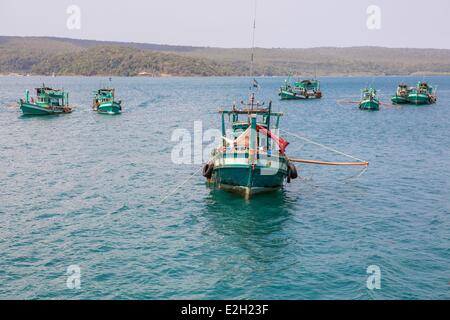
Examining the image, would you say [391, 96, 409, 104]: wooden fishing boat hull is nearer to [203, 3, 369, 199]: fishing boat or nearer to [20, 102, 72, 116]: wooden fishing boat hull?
[20, 102, 72, 116]: wooden fishing boat hull

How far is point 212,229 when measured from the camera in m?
30.1

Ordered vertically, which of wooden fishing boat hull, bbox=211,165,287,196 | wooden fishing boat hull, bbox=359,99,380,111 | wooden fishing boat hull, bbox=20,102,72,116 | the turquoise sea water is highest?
wooden fishing boat hull, bbox=359,99,380,111

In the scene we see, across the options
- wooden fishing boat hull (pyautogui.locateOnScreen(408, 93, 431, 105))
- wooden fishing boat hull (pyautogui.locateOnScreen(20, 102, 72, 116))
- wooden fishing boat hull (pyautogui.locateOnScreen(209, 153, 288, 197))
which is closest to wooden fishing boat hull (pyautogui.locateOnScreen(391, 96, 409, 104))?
wooden fishing boat hull (pyautogui.locateOnScreen(408, 93, 431, 105))

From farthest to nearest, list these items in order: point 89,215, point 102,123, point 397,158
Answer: point 102,123
point 397,158
point 89,215

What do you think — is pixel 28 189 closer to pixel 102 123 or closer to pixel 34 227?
pixel 34 227

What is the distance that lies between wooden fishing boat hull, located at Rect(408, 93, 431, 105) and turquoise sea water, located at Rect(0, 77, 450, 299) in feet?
222

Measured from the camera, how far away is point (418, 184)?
4131 centimetres

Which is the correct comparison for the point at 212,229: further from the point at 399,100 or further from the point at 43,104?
the point at 399,100

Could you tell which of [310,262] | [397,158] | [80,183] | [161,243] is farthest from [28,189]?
[397,158]

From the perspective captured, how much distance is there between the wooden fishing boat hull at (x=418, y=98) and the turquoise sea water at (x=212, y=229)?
67.6 metres

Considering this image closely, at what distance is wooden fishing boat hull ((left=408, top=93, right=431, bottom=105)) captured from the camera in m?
120

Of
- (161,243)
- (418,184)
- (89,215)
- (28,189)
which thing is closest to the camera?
(161,243)

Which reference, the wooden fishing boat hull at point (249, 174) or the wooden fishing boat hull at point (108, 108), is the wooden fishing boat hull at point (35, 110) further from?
the wooden fishing boat hull at point (249, 174)
